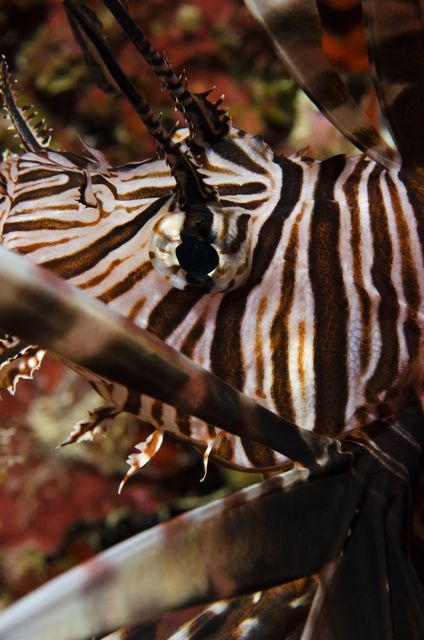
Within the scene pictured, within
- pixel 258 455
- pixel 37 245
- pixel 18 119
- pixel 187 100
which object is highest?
pixel 18 119

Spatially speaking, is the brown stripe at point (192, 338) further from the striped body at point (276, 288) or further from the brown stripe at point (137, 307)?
the brown stripe at point (137, 307)

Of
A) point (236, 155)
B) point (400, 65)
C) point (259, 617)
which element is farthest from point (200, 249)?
point (259, 617)

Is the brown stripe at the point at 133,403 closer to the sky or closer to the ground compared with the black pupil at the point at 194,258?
closer to the ground

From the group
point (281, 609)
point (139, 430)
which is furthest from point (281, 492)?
point (139, 430)

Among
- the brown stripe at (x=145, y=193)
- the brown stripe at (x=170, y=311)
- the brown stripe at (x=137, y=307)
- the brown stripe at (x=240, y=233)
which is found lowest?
the brown stripe at (x=170, y=311)

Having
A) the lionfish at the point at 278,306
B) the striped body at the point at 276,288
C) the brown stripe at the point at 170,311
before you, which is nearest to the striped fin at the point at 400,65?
the lionfish at the point at 278,306

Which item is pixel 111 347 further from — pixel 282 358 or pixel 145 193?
pixel 145 193
